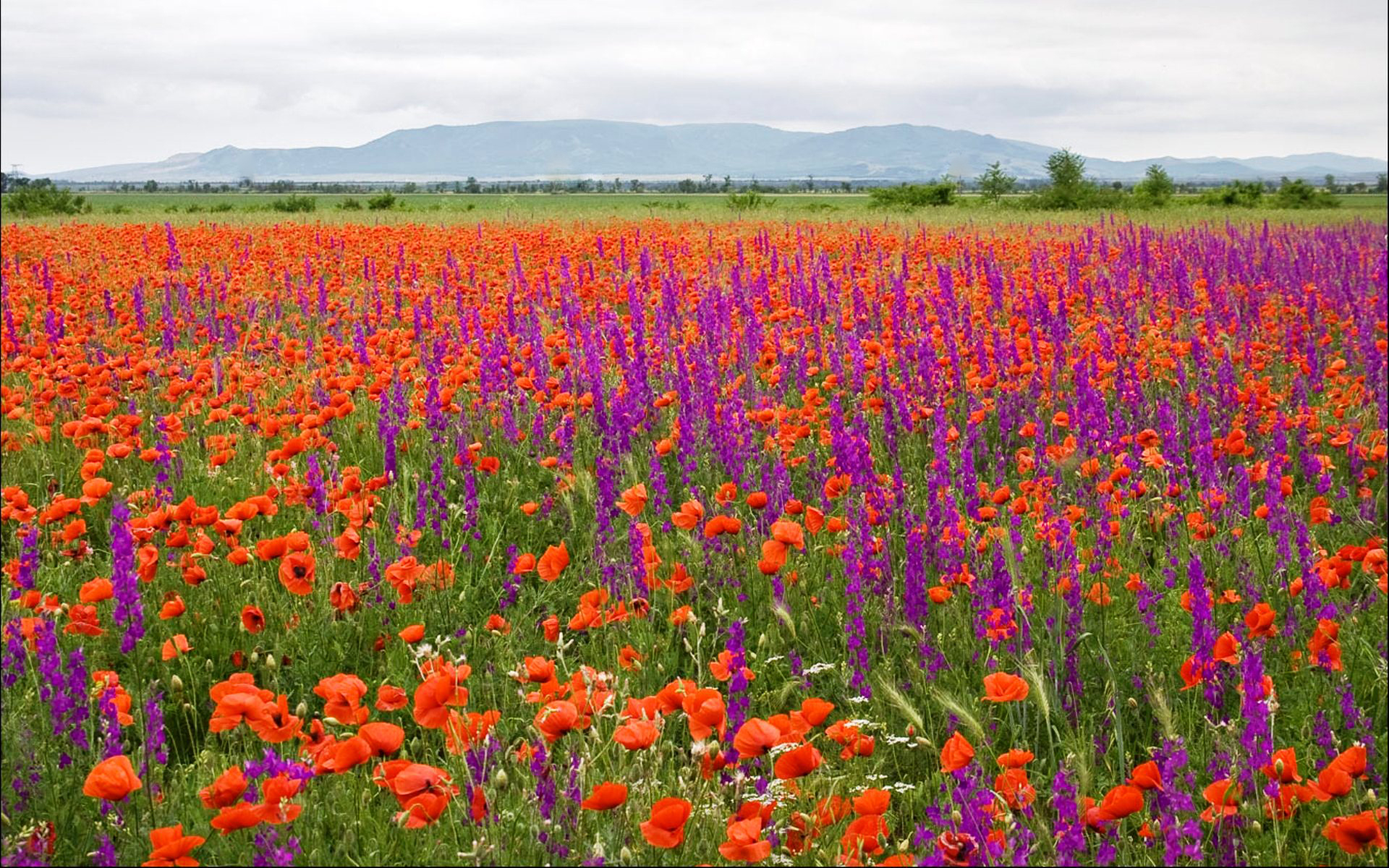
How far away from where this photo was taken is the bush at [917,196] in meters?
28.5

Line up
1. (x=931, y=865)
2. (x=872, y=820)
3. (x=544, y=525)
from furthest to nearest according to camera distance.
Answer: (x=544, y=525) → (x=872, y=820) → (x=931, y=865)

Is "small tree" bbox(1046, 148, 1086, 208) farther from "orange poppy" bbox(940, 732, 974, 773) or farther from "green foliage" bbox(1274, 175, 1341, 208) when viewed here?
"orange poppy" bbox(940, 732, 974, 773)

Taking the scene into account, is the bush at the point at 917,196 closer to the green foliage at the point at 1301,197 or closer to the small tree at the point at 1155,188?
the small tree at the point at 1155,188

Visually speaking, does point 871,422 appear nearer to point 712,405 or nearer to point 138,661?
point 712,405

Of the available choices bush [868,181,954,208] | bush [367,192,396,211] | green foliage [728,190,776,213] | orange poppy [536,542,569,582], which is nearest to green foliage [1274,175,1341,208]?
bush [868,181,954,208]

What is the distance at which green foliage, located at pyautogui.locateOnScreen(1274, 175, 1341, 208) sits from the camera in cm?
2980

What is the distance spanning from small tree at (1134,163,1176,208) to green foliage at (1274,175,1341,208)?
337 centimetres

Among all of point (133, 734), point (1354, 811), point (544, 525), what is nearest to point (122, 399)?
point (544, 525)

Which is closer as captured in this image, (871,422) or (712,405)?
(712,405)

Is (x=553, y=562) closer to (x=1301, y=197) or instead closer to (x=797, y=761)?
(x=797, y=761)

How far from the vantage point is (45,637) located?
226cm

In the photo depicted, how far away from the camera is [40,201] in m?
24.7

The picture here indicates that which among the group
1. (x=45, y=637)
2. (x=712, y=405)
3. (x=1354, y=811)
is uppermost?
(x=712, y=405)

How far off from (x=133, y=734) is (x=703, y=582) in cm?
154
